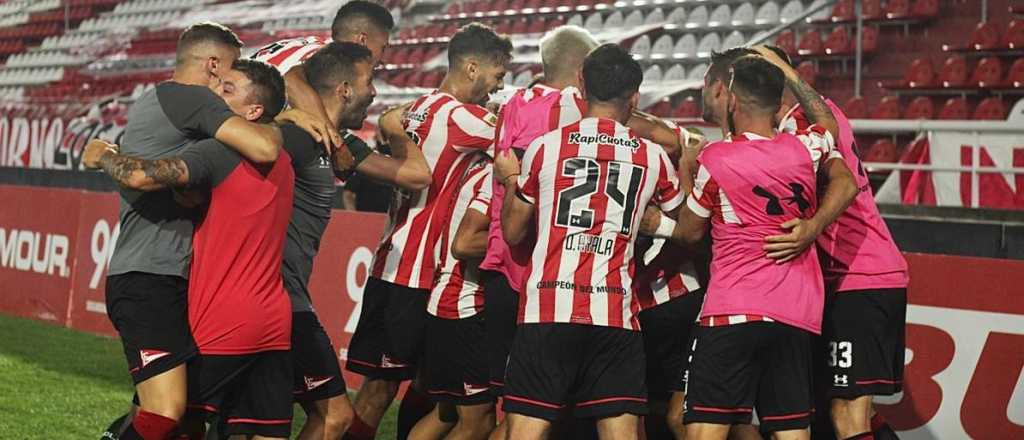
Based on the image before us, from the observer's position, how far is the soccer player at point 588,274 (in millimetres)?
4695

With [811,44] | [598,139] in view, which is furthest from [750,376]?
[811,44]

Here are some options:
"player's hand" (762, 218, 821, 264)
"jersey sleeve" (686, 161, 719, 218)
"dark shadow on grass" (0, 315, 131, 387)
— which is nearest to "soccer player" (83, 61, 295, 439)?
"jersey sleeve" (686, 161, 719, 218)

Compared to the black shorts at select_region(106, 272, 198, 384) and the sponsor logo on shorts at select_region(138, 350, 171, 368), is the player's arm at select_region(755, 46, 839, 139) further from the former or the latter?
the sponsor logo on shorts at select_region(138, 350, 171, 368)

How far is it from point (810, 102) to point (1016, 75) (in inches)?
289

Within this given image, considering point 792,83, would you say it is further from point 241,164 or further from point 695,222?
point 241,164

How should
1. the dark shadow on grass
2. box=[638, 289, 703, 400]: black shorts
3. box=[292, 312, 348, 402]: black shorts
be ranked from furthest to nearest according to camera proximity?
the dark shadow on grass → box=[638, 289, 703, 400]: black shorts → box=[292, 312, 348, 402]: black shorts

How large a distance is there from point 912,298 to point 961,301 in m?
0.23

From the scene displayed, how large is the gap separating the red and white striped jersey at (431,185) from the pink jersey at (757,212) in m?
1.15

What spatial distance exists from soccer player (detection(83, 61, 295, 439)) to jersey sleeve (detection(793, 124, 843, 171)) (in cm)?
180

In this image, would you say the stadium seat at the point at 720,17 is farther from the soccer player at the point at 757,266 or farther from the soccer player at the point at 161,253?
the soccer player at the point at 161,253

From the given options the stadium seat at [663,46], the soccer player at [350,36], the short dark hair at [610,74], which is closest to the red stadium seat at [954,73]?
the stadium seat at [663,46]

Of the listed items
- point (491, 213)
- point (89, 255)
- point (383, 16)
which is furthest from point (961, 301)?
point (89, 255)

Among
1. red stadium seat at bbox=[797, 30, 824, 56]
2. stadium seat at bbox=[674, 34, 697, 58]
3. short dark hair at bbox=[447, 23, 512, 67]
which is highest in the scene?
stadium seat at bbox=[674, 34, 697, 58]

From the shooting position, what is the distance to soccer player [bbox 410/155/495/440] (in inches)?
216
